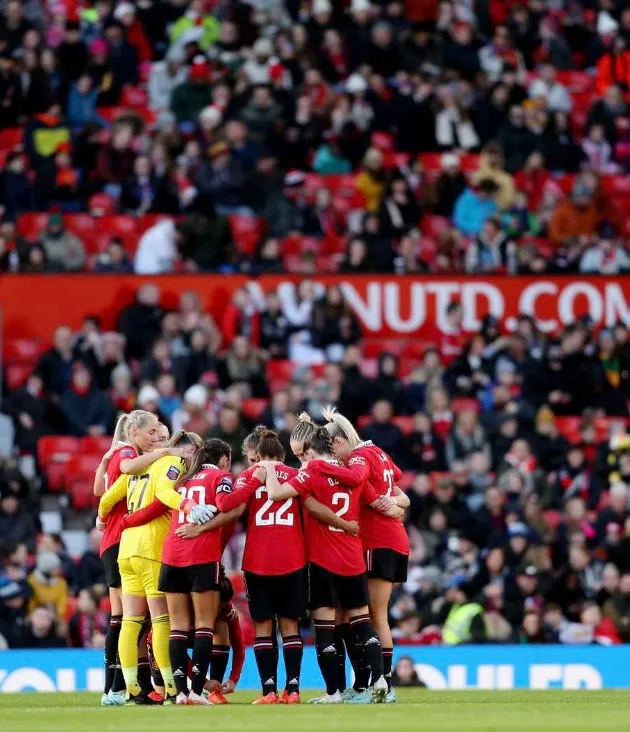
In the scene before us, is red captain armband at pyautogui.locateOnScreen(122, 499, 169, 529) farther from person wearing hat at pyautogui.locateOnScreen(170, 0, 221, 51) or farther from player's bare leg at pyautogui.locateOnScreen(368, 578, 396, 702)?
person wearing hat at pyautogui.locateOnScreen(170, 0, 221, 51)

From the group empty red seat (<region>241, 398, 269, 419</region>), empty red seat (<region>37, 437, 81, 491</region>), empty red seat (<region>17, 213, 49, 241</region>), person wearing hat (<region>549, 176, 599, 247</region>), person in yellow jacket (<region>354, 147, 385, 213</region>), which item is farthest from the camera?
person wearing hat (<region>549, 176, 599, 247</region>)

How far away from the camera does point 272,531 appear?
1431 centimetres

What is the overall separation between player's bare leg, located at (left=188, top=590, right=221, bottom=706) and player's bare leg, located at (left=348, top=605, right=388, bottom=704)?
3.38 ft

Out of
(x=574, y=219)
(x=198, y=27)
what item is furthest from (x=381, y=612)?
(x=198, y=27)

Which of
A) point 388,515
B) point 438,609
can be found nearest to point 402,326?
point 438,609

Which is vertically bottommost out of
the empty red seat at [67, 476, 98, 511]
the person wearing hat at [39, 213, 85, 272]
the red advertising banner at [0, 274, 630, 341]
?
the empty red seat at [67, 476, 98, 511]

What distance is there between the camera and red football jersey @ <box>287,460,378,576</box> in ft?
47.1

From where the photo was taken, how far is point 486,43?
97.2ft

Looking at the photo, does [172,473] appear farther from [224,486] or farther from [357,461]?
[357,461]

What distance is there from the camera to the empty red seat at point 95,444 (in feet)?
75.4

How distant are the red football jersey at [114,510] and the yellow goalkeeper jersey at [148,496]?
0.28ft

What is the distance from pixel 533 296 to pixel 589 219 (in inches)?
73.6

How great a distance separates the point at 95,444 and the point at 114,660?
8.30 metres

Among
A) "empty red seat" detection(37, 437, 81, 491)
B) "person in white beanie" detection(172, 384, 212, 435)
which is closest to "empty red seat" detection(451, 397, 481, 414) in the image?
"person in white beanie" detection(172, 384, 212, 435)
